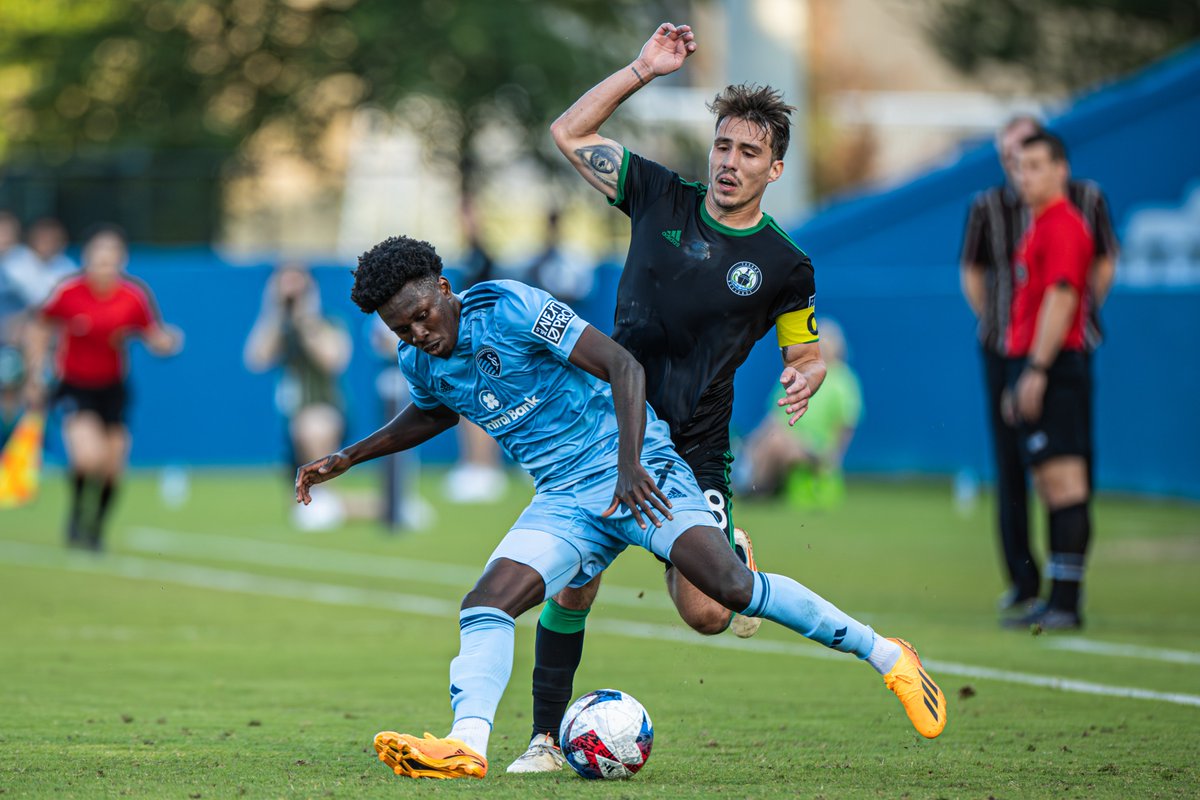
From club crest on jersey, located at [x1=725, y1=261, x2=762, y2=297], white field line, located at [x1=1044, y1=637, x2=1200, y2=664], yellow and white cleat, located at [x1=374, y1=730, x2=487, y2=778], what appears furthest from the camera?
white field line, located at [x1=1044, y1=637, x2=1200, y2=664]

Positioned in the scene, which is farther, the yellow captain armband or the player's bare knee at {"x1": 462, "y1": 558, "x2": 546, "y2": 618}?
the yellow captain armband

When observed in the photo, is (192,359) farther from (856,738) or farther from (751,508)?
(856,738)

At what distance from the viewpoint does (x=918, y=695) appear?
6418 millimetres

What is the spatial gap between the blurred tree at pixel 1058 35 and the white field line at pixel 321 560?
15.7 meters

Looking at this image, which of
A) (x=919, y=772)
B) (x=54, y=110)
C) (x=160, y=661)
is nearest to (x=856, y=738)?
(x=919, y=772)

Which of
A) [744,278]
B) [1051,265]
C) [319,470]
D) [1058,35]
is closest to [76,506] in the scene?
[1051,265]

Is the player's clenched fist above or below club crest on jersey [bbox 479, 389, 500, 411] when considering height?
above

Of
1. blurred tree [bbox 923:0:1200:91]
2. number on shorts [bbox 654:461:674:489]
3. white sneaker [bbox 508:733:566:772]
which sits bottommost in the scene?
white sneaker [bbox 508:733:566:772]

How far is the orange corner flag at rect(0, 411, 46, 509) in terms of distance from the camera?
18594mm

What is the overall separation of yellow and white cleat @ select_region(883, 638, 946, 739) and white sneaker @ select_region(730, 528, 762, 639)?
0.63 m

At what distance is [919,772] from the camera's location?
254 inches

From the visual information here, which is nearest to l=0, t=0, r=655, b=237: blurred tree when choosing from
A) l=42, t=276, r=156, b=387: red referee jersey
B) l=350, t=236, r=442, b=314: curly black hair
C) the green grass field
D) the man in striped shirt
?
l=42, t=276, r=156, b=387: red referee jersey

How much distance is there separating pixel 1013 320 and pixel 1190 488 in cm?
804

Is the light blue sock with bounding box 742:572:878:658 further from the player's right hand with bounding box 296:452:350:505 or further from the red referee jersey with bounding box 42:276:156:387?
the red referee jersey with bounding box 42:276:156:387
